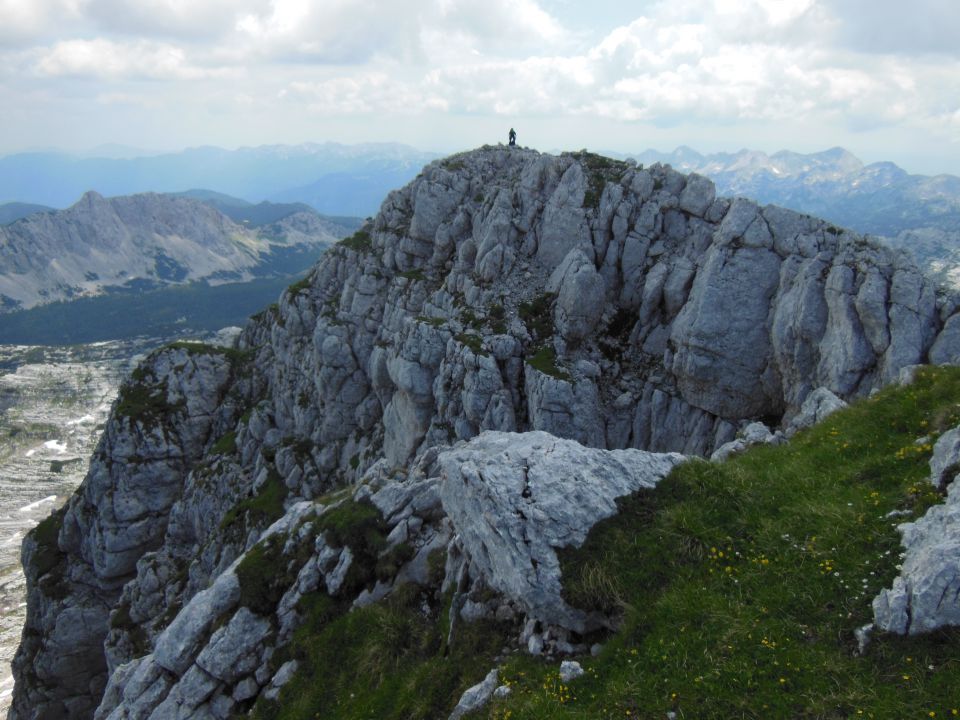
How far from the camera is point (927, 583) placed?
11570 mm

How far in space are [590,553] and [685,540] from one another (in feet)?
9.10

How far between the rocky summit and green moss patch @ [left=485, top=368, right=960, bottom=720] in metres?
1.18

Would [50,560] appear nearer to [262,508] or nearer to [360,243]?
[262,508]

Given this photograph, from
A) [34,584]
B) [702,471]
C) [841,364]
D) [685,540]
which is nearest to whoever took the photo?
[685,540]

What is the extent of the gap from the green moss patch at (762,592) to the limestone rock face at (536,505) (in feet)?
1.70

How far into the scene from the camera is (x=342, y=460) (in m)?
71.5

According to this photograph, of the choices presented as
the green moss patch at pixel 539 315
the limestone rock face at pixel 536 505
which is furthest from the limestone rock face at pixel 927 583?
the green moss patch at pixel 539 315

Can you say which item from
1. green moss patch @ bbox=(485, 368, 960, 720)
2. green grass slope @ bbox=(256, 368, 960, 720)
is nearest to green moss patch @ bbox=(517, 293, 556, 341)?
Answer: green grass slope @ bbox=(256, 368, 960, 720)

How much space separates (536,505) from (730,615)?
5982 mm

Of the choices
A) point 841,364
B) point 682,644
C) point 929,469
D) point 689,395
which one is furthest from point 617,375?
point 682,644

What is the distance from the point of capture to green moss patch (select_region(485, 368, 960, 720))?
1148cm

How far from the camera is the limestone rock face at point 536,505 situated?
15.9 metres

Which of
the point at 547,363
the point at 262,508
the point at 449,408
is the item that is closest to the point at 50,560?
the point at 262,508

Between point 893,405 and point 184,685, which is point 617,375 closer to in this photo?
point 893,405
